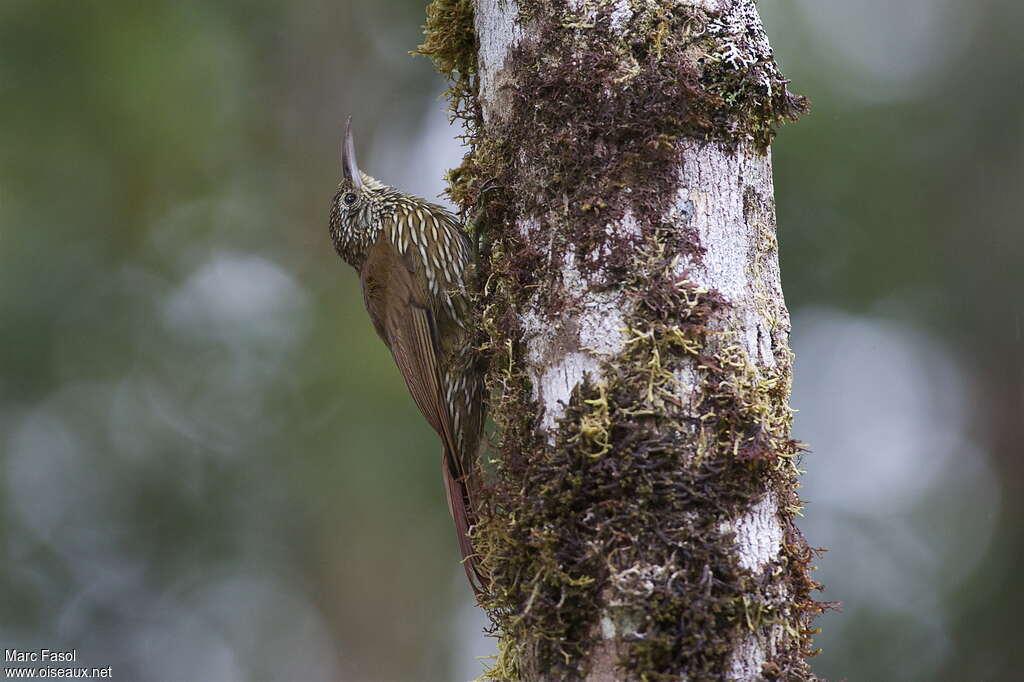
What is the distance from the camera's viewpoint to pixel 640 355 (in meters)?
2.03

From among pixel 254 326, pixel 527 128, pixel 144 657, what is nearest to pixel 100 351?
pixel 254 326

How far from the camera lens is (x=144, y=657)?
7.64 m

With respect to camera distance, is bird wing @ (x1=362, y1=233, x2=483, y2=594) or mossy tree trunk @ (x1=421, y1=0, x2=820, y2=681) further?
bird wing @ (x1=362, y1=233, x2=483, y2=594)

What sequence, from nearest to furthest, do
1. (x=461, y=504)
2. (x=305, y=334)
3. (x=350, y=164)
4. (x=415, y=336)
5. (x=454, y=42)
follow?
(x=454, y=42), (x=461, y=504), (x=415, y=336), (x=350, y=164), (x=305, y=334)

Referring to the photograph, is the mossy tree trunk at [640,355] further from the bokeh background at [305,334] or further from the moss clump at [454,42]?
the bokeh background at [305,334]

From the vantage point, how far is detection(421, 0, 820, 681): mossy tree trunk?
6.24 feet

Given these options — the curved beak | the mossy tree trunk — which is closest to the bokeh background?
the curved beak

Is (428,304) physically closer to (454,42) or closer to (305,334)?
(454,42)

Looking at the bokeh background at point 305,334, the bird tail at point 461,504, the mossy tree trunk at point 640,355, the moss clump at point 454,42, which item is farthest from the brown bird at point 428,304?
the bokeh background at point 305,334

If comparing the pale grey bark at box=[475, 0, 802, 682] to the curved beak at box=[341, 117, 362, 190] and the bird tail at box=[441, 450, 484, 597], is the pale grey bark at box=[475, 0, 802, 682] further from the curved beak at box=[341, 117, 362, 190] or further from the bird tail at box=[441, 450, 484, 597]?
the curved beak at box=[341, 117, 362, 190]

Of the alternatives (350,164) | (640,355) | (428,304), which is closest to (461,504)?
(428,304)

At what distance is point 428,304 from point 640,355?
166 cm

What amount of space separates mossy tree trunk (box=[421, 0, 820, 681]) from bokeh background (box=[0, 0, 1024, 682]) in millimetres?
4297

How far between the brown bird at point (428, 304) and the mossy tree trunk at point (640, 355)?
78cm
